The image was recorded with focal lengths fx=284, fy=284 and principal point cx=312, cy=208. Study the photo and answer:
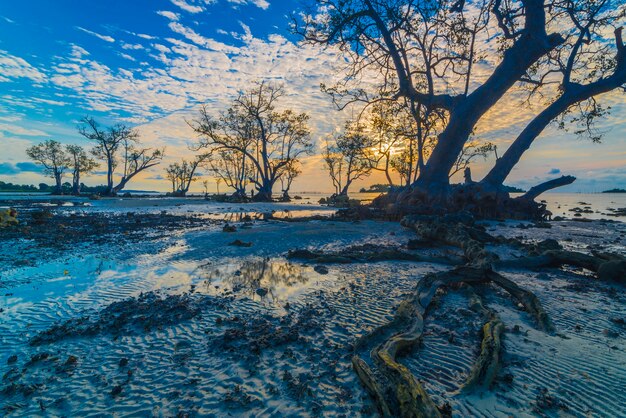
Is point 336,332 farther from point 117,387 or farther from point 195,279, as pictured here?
point 195,279

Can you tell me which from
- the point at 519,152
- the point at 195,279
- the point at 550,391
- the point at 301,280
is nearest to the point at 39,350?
the point at 195,279

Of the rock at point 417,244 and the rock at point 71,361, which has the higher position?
the rock at point 417,244

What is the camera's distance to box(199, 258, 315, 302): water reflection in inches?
187

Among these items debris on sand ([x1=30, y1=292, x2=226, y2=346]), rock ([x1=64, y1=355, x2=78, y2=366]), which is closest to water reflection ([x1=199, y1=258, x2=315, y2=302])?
debris on sand ([x1=30, y1=292, x2=226, y2=346])

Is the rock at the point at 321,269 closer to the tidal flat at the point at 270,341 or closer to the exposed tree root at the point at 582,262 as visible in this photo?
the tidal flat at the point at 270,341

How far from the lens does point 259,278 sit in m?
5.53

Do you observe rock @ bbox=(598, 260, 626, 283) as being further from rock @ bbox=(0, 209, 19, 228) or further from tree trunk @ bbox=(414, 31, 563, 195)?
rock @ bbox=(0, 209, 19, 228)

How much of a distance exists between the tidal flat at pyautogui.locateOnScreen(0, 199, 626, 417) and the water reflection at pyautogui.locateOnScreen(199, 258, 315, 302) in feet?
0.14

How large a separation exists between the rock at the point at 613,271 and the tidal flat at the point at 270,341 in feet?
0.57

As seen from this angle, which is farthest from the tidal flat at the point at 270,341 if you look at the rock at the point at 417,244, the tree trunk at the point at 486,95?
the tree trunk at the point at 486,95

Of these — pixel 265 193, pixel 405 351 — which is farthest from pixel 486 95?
pixel 265 193

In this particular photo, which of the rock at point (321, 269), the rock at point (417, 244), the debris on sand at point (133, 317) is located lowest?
the debris on sand at point (133, 317)

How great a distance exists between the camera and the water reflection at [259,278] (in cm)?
475

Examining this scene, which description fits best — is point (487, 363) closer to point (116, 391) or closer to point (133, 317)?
point (116, 391)
